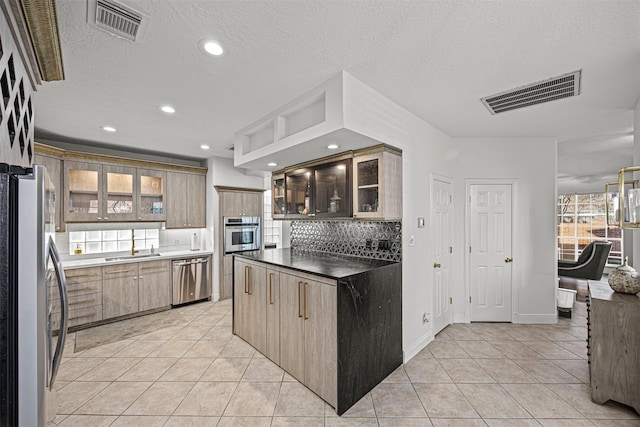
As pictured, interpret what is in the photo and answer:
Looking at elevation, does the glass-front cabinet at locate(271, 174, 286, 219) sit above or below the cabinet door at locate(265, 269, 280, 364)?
above

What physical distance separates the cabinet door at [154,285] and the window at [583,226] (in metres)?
8.76

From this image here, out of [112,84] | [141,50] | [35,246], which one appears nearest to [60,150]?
[112,84]

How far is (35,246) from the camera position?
0.91 m

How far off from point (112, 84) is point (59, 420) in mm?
2651

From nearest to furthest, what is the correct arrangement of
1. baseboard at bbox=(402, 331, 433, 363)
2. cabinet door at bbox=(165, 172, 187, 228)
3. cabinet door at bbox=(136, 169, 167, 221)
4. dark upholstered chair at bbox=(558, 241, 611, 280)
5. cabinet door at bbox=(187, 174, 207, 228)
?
baseboard at bbox=(402, 331, 433, 363) → cabinet door at bbox=(136, 169, 167, 221) → cabinet door at bbox=(165, 172, 187, 228) → cabinet door at bbox=(187, 174, 207, 228) → dark upholstered chair at bbox=(558, 241, 611, 280)

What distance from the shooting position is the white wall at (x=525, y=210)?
388cm

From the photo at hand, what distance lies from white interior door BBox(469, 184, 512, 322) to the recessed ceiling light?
3664mm

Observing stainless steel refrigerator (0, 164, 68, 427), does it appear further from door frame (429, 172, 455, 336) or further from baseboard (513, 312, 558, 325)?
baseboard (513, 312, 558, 325)

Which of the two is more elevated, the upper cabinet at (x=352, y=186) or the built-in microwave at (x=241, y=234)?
the upper cabinet at (x=352, y=186)

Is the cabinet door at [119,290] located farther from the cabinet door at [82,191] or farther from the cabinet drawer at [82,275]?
the cabinet door at [82,191]

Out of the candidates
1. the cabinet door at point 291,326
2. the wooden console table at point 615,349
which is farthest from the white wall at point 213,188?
the wooden console table at point 615,349

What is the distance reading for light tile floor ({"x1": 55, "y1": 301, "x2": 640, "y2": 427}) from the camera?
2086 mm

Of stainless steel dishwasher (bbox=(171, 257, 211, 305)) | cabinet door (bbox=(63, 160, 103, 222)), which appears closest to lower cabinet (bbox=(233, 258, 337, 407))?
stainless steel dishwasher (bbox=(171, 257, 211, 305))

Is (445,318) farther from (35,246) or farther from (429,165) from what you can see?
(35,246)
